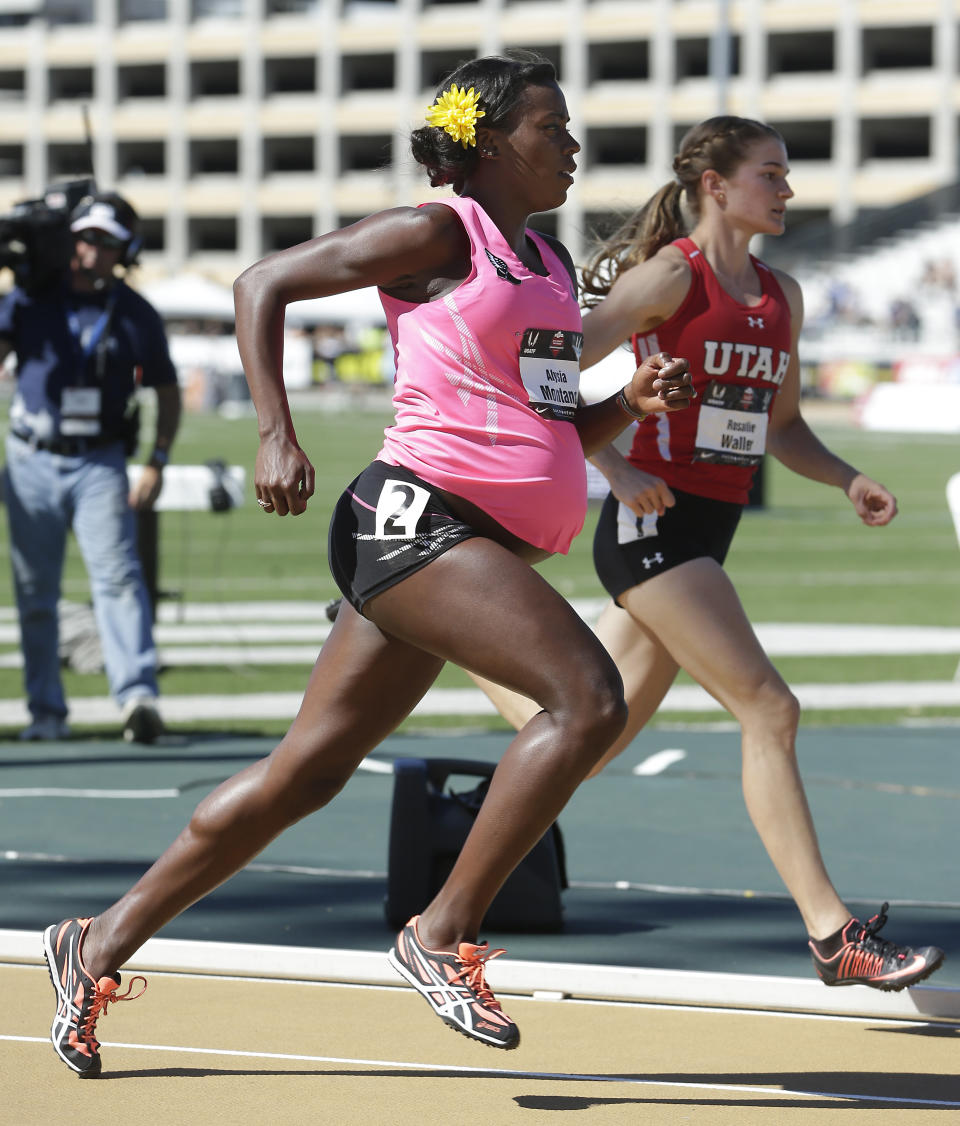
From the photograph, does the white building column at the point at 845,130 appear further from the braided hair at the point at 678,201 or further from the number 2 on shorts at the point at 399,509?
the number 2 on shorts at the point at 399,509

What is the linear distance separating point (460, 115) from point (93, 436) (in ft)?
17.2

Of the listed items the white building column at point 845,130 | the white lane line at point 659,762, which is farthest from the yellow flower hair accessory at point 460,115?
the white building column at point 845,130

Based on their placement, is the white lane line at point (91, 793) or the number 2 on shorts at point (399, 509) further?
the white lane line at point (91, 793)

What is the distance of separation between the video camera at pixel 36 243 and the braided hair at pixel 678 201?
4.04 metres

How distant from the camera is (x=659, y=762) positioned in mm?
9102

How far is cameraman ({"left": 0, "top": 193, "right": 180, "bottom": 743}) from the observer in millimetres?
9117

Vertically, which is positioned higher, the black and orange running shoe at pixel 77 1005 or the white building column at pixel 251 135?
the white building column at pixel 251 135

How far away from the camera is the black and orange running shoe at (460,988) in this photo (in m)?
3.94

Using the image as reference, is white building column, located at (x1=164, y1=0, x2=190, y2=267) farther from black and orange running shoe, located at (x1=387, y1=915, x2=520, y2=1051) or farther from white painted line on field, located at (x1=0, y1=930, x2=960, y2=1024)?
black and orange running shoe, located at (x1=387, y1=915, x2=520, y2=1051)

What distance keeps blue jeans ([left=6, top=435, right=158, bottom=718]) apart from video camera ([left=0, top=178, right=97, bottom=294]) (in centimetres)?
74

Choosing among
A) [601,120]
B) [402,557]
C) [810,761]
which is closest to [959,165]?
[601,120]

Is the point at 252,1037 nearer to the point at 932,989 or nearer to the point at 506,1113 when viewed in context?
the point at 506,1113

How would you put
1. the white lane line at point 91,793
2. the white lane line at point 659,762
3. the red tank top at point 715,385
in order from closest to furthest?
the red tank top at point 715,385 → the white lane line at point 91,793 → the white lane line at point 659,762

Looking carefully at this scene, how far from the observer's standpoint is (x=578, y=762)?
3947 millimetres
